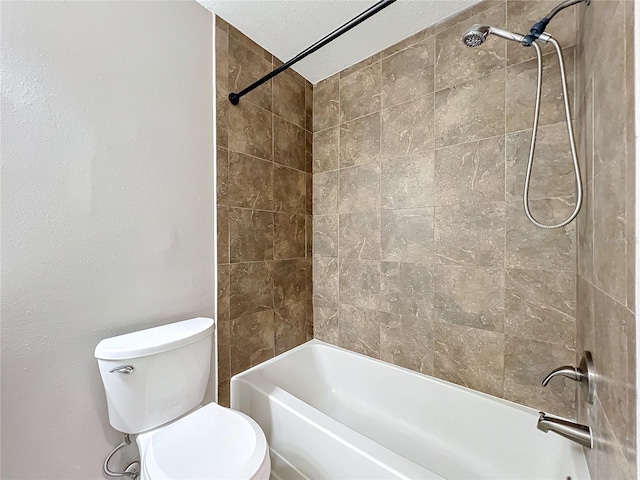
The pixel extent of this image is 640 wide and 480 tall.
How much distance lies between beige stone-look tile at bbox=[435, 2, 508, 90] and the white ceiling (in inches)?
3.7

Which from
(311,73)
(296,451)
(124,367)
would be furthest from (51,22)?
(296,451)

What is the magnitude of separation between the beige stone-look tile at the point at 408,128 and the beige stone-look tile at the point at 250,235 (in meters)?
0.88

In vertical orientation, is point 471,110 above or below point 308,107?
below

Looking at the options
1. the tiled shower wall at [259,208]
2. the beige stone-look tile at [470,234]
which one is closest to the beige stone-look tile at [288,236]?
the tiled shower wall at [259,208]

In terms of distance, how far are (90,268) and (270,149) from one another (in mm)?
1128

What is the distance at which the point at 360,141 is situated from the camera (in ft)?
5.93

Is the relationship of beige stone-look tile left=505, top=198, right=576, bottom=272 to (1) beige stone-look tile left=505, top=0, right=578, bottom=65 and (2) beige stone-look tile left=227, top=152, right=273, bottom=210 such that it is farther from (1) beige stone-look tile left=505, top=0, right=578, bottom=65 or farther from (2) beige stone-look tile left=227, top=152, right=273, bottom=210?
(2) beige stone-look tile left=227, top=152, right=273, bottom=210

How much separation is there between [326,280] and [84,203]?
144 centimetres

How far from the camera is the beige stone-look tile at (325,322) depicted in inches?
77.3

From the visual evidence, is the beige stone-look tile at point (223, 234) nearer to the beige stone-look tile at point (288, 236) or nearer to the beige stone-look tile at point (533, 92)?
the beige stone-look tile at point (288, 236)

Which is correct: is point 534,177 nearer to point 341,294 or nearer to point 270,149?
point 341,294

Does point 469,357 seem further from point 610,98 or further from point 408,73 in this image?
point 408,73

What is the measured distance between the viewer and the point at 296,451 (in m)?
1.19

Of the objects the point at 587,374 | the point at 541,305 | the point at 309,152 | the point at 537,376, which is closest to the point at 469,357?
the point at 537,376
